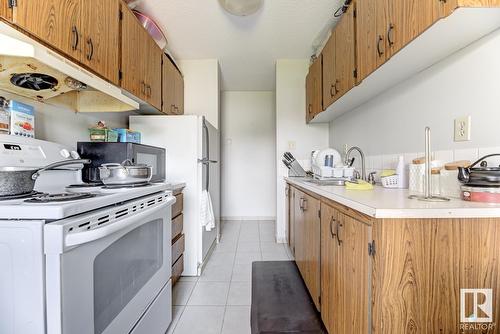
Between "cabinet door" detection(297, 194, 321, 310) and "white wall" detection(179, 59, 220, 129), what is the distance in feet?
6.00

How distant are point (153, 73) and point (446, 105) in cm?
214

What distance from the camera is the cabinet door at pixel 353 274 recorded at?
0.80 metres

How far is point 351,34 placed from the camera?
157cm

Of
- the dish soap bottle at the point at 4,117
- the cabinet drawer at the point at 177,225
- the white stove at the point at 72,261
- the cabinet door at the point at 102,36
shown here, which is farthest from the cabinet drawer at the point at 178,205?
the dish soap bottle at the point at 4,117

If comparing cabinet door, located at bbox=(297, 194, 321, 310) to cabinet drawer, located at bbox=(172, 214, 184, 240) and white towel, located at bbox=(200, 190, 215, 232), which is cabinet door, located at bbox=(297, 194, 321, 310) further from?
cabinet drawer, located at bbox=(172, 214, 184, 240)

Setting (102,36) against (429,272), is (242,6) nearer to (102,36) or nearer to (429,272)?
(102,36)

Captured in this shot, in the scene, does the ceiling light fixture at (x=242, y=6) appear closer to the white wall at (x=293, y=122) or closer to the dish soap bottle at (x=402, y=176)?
the white wall at (x=293, y=122)

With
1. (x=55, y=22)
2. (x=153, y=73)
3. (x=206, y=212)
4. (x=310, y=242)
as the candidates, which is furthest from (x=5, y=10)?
(x=310, y=242)

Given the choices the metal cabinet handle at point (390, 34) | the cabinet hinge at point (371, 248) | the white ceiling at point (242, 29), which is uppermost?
the white ceiling at point (242, 29)

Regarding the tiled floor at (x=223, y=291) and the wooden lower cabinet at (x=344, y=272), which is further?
the tiled floor at (x=223, y=291)

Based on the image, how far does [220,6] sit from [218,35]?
446 millimetres

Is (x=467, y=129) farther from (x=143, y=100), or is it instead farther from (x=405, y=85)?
(x=143, y=100)

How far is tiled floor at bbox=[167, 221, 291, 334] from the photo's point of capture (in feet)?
4.78

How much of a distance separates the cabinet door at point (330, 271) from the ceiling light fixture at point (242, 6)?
1.67 m
